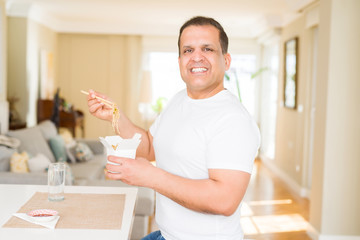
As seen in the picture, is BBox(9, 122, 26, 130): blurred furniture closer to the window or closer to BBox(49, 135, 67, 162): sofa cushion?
BBox(49, 135, 67, 162): sofa cushion

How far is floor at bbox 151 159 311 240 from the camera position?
149 inches

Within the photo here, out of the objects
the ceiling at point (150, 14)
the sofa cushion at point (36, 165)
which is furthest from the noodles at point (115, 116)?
the ceiling at point (150, 14)

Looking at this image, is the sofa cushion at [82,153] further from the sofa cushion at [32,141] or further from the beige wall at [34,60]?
the beige wall at [34,60]

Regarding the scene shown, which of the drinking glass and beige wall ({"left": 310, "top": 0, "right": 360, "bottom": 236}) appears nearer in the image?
the drinking glass

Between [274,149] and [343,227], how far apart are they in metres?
3.41

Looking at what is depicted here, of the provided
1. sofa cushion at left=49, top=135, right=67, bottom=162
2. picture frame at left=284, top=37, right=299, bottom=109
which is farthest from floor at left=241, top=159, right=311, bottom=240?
sofa cushion at left=49, top=135, right=67, bottom=162

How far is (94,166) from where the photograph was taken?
4586 mm

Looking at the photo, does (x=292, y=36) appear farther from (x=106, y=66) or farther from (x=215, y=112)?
(x=215, y=112)

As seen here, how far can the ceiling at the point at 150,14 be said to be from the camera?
567 cm

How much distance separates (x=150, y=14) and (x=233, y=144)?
5.88 meters

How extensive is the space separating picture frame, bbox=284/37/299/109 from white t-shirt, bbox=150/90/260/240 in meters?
4.50

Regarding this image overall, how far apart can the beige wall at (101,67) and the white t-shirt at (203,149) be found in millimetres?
6918

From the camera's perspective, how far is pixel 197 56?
1.34 m

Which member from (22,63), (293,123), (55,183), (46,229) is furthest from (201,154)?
(22,63)
